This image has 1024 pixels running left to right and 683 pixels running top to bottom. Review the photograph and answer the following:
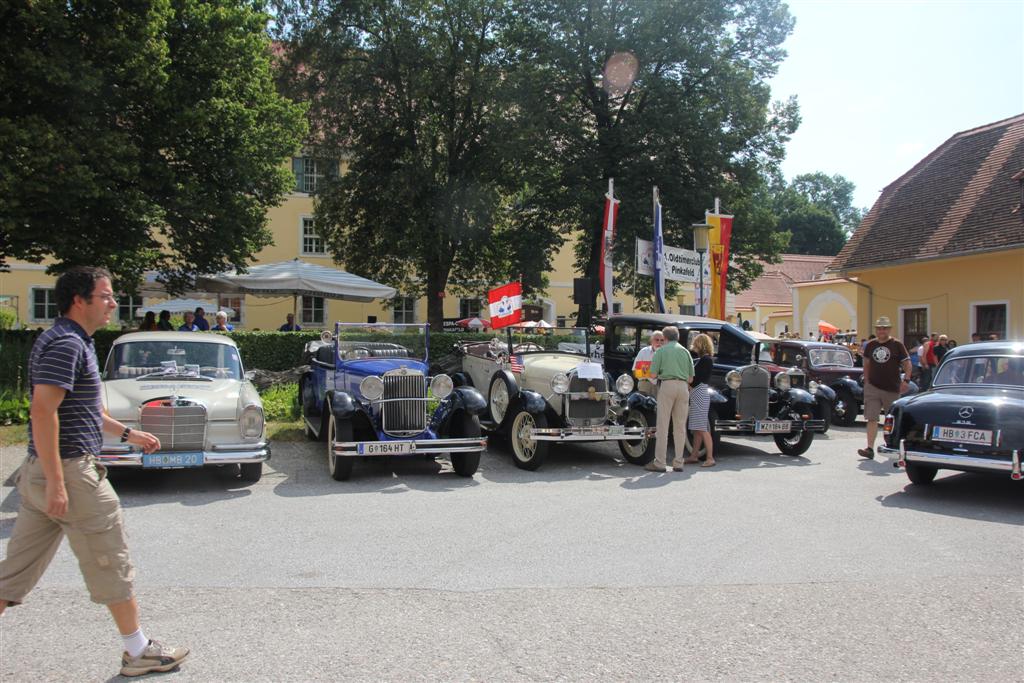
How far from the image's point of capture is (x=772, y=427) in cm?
1078

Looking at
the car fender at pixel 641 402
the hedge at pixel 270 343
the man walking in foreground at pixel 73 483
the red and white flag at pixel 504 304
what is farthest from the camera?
the hedge at pixel 270 343

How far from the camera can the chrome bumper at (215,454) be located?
7.69 m

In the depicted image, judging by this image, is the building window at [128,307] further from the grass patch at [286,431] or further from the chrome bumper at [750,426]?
the chrome bumper at [750,426]

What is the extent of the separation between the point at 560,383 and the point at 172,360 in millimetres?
4784

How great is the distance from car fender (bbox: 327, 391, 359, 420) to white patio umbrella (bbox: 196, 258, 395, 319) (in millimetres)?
8778

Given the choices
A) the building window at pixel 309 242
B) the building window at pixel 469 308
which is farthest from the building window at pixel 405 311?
the building window at pixel 309 242

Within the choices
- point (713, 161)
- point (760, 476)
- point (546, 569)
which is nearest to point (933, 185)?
point (713, 161)

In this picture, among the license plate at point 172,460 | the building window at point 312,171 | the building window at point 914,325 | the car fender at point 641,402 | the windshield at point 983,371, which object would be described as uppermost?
the building window at point 312,171

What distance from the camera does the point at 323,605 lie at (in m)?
4.63

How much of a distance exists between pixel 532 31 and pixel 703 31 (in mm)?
5439

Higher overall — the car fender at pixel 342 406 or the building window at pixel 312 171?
the building window at pixel 312 171

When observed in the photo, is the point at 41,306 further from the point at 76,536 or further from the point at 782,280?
the point at 782,280

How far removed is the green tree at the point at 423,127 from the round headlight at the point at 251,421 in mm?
17015

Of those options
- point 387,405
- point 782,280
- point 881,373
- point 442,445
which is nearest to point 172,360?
point 387,405
